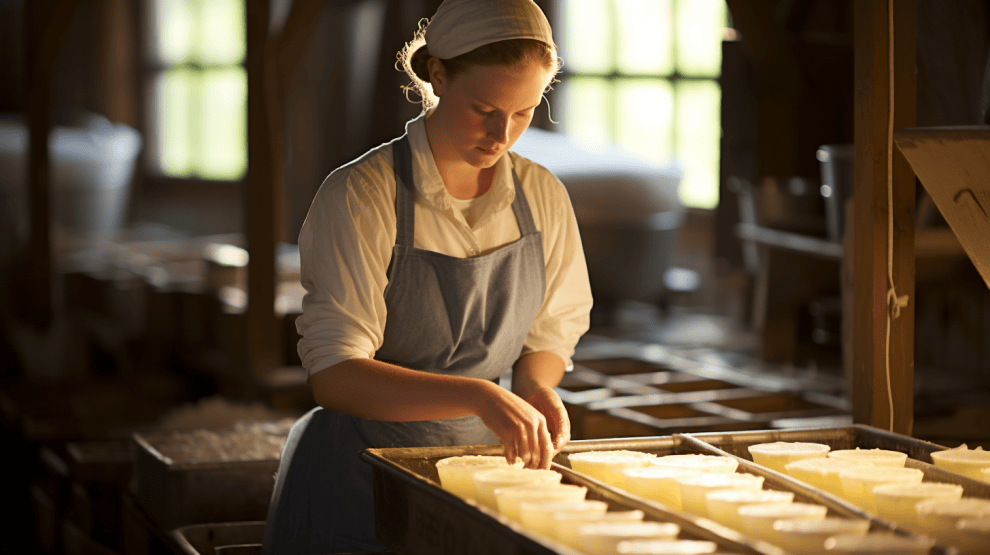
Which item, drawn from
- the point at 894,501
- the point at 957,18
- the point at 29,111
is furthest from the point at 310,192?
the point at 894,501

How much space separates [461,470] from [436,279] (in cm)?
45

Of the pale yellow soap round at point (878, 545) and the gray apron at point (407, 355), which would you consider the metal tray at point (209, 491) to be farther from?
the pale yellow soap round at point (878, 545)

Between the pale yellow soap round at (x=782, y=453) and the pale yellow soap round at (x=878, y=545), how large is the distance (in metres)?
0.46

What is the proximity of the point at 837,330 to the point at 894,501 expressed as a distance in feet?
13.5

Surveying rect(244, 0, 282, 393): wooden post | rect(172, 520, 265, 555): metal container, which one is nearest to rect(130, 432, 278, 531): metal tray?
rect(172, 520, 265, 555): metal container

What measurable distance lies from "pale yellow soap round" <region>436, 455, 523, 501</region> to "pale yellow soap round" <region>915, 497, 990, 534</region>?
56 cm

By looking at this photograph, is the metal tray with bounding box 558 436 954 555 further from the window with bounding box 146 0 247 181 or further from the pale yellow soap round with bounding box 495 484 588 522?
the window with bounding box 146 0 247 181

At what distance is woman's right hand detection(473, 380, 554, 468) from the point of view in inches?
64.0

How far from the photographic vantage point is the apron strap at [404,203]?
197 cm

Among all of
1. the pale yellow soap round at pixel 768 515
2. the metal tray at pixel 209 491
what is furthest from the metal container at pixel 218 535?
the pale yellow soap round at pixel 768 515

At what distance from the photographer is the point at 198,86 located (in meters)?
11.5

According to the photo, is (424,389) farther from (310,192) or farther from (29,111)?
(310,192)

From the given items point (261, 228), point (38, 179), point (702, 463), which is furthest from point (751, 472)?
point (38, 179)

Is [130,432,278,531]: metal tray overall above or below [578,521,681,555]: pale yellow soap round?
below
